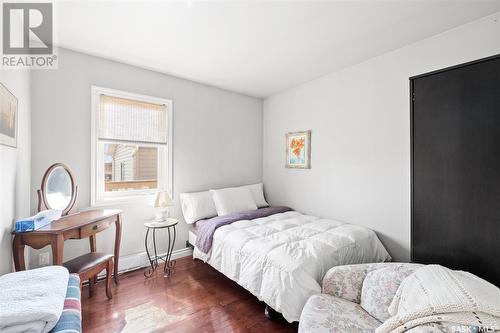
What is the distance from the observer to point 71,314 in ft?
3.67

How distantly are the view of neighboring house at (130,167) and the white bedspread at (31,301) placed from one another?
1.56 metres

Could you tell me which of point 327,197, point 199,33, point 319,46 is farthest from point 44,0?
point 327,197

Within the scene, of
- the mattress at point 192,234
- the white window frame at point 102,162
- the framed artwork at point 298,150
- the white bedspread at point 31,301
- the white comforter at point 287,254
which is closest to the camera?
the white bedspread at point 31,301

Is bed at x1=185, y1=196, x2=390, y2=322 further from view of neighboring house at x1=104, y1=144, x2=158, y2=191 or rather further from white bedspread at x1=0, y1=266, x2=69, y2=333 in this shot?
white bedspread at x1=0, y1=266, x2=69, y2=333

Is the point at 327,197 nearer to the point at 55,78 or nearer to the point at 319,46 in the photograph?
the point at 319,46

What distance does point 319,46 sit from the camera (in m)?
2.29

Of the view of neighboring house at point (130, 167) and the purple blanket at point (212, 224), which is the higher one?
the view of neighboring house at point (130, 167)

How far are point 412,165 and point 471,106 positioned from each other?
628mm

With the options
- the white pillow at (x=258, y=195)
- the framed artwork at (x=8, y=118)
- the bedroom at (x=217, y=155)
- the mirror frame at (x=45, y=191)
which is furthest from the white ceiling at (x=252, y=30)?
the white pillow at (x=258, y=195)

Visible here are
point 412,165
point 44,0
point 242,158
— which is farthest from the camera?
point 242,158

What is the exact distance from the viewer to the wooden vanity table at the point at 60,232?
5.57ft

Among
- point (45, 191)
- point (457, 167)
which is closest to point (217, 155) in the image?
point (45, 191)

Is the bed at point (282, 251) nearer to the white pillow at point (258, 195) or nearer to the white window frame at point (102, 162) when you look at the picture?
the white pillow at point (258, 195)

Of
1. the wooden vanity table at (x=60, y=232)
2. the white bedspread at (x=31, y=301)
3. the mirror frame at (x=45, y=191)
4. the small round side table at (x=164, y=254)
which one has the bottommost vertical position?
the small round side table at (x=164, y=254)
